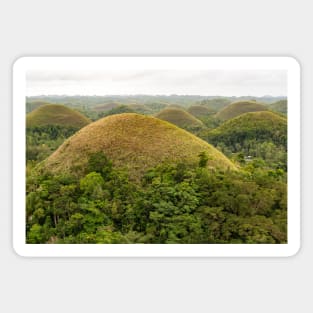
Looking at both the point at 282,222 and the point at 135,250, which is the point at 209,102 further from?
the point at 135,250

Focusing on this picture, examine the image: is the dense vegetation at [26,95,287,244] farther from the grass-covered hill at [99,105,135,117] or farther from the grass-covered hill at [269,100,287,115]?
the grass-covered hill at [269,100,287,115]

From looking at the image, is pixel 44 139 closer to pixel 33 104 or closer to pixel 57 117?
pixel 33 104

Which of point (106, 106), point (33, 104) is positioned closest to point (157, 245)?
point (33, 104)

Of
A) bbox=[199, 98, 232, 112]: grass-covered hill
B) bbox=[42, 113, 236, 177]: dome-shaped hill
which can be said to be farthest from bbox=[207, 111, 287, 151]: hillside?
bbox=[42, 113, 236, 177]: dome-shaped hill

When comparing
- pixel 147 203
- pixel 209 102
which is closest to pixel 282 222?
pixel 147 203

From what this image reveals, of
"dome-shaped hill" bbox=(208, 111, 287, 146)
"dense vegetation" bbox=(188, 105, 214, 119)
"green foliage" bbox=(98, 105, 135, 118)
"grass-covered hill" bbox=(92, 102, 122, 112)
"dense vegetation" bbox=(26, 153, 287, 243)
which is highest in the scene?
"dense vegetation" bbox=(188, 105, 214, 119)

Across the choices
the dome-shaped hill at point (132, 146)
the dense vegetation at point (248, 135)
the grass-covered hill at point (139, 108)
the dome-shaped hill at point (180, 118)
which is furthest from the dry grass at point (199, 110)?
the grass-covered hill at point (139, 108)
